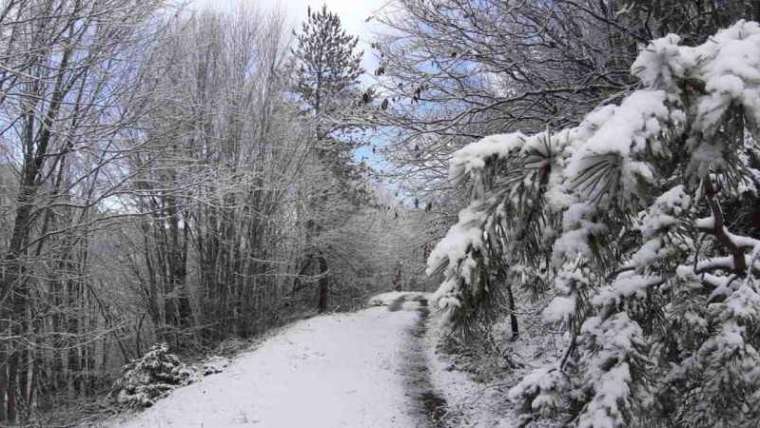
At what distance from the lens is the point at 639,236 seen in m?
2.21

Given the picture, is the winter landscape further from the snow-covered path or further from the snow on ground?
the snow on ground

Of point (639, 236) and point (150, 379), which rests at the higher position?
point (639, 236)

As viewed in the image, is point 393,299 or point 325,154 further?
point 393,299

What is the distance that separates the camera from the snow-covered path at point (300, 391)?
8227mm

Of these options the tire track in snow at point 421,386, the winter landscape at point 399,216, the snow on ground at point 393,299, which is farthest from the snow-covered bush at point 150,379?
the snow on ground at point 393,299

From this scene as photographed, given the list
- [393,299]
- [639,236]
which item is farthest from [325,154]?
[639,236]

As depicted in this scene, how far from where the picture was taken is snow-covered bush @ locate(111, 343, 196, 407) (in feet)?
32.0

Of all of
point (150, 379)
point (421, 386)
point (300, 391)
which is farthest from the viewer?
point (421, 386)

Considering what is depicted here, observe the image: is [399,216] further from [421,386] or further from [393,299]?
[393,299]

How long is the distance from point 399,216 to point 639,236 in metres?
7.57

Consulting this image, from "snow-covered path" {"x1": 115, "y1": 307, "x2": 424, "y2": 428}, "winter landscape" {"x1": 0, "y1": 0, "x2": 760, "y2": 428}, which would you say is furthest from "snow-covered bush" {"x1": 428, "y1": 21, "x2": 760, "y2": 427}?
"snow-covered path" {"x1": 115, "y1": 307, "x2": 424, "y2": 428}

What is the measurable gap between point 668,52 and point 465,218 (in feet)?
2.05

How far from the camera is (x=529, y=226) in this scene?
1400 millimetres

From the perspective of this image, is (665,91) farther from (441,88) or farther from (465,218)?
(441,88)
